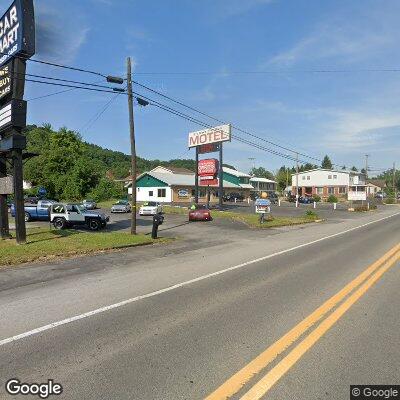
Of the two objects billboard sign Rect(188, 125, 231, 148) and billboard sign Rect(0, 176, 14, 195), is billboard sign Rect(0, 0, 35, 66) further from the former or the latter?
billboard sign Rect(188, 125, 231, 148)

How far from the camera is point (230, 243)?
18734 millimetres

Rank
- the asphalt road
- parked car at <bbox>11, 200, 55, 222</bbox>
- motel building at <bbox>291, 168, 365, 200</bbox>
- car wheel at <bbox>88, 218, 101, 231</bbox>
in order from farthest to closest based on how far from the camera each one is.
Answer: motel building at <bbox>291, 168, 365, 200</bbox>
parked car at <bbox>11, 200, 55, 222</bbox>
car wheel at <bbox>88, 218, 101, 231</bbox>
the asphalt road

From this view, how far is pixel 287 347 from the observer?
530 centimetres

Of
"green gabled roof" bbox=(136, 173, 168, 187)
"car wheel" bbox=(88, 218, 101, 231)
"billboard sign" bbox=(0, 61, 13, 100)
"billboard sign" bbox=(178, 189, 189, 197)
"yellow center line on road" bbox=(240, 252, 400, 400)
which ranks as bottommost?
"yellow center line on road" bbox=(240, 252, 400, 400)

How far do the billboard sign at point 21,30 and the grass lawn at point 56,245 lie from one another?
711cm

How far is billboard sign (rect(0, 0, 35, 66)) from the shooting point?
15.6 meters

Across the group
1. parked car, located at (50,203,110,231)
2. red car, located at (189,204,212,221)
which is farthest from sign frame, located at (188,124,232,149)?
parked car, located at (50,203,110,231)

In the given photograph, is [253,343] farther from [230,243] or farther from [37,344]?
[230,243]

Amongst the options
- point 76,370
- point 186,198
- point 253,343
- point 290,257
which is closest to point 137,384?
point 76,370

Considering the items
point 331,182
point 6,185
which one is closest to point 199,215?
point 6,185

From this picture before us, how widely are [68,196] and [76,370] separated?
60609mm

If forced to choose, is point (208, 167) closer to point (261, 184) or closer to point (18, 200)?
point (18, 200)

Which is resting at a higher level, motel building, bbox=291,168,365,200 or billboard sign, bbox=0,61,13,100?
billboard sign, bbox=0,61,13,100

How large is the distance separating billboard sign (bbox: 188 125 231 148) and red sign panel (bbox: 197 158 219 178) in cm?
205
